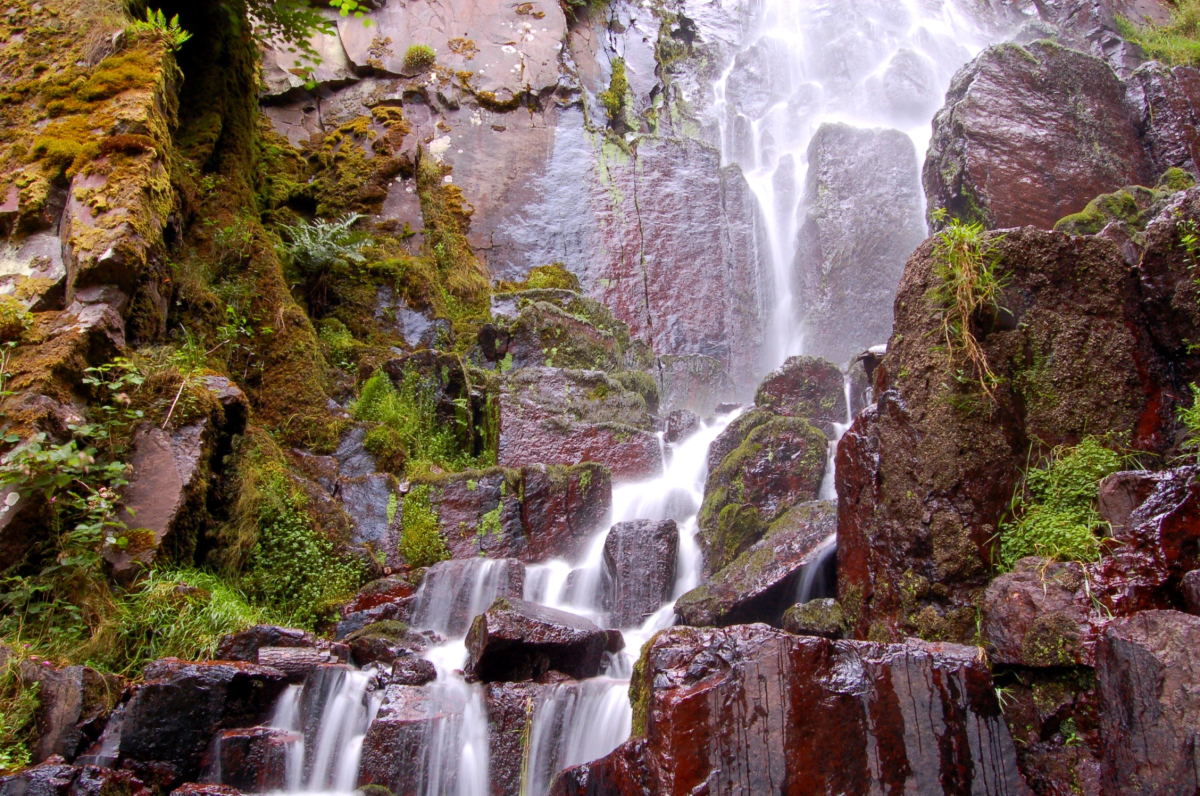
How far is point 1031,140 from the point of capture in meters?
9.60

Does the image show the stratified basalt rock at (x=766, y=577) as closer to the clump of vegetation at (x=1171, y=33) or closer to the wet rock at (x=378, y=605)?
the wet rock at (x=378, y=605)

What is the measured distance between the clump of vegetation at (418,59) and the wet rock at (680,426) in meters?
8.72

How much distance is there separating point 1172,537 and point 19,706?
5.70 m

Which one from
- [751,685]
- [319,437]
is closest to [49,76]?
[319,437]

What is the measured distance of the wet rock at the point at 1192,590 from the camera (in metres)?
2.92

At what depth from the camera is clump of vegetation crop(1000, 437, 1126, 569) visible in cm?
363

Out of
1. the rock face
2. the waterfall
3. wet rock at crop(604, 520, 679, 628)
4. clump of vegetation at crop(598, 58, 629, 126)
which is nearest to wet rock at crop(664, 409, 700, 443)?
wet rock at crop(604, 520, 679, 628)

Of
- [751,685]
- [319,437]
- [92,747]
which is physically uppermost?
[319,437]

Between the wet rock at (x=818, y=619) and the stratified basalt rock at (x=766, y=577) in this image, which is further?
the stratified basalt rock at (x=766, y=577)

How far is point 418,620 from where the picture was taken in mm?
6000

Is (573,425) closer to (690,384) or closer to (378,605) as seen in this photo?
(378,605)

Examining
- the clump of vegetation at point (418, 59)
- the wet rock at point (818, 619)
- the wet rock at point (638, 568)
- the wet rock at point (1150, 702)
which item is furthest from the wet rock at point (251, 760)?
the clump of vegetation at point (418, 59)

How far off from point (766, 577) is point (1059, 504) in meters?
1.93

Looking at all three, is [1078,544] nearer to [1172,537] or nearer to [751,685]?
[1172,537]
